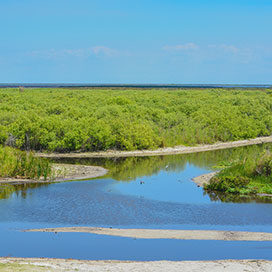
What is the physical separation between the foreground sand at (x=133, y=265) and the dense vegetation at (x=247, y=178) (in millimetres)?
16106

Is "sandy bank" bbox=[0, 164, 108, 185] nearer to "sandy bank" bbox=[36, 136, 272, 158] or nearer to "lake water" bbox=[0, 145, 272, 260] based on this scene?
"lake water" bbox=[0, 145, 272, 260]

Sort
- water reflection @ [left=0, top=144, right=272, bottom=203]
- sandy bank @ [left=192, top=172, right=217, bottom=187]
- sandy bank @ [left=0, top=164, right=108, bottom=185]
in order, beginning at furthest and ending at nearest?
sandy bank @ [left=192, top=172, right=217, bottom=187] → sandy bank @ [left=0, top=164, right=108, bottom=185] → water reflection @ [left=0, top=144, right=272, bottom=203]

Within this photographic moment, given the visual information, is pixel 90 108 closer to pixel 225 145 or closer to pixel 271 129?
pixel 225 145

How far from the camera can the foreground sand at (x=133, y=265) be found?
21.0m

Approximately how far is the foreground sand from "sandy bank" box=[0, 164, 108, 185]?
2016cm

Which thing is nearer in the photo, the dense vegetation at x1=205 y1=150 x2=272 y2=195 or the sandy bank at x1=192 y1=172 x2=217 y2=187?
the dense vegetation at x1=205 y1=150 x2=272 y2=195

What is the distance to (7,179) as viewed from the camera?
41938 mm

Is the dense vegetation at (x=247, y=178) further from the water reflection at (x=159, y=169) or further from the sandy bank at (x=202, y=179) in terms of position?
the sandy bank at (x=202, y=179)

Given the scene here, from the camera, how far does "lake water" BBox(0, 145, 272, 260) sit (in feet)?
81.5

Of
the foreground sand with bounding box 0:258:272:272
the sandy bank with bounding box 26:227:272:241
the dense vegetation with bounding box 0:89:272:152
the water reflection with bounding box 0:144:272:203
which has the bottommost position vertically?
the sandy bank with bounding box 26:227:272:241

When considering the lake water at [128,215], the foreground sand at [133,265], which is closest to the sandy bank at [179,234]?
the lake water at [128,215]

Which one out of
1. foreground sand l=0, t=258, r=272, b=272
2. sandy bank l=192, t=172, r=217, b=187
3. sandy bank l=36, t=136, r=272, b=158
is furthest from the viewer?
sandy bank l=36, t=136, r=272, b=158

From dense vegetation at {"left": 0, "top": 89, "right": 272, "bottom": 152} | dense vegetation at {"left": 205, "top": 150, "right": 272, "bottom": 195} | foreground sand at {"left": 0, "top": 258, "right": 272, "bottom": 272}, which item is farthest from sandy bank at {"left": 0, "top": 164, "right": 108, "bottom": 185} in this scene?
foreground sand at {"left": 0, "top": 258, "right": 272, "bottom": 272}

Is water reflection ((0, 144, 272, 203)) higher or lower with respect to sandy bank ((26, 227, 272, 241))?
higher
